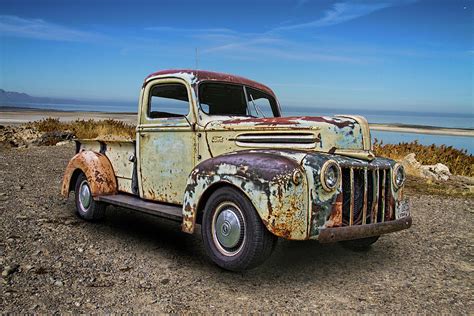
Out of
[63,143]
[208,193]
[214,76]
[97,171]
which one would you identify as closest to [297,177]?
[208,193]

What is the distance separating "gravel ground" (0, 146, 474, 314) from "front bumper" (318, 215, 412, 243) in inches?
18.7

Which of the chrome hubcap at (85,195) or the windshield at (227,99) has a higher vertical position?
the windshield at (227,99)

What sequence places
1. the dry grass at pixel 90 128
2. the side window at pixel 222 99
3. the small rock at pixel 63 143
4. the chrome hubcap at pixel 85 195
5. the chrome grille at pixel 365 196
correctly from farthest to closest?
the dry grass at pixel 90 128 < the small rock at pixel 63 143 < the chrome hubcap at pixel 85 195 < the side window at pixel 222 99 < the chrome grille at pixel 365 196

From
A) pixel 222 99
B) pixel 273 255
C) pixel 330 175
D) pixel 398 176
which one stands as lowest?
pixel 273 255

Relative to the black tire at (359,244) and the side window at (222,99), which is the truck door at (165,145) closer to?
the side window at (222,99)

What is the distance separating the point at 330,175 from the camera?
3.70 metres

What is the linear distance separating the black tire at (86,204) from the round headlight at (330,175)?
3.28 meters

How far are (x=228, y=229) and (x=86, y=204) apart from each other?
281 cm

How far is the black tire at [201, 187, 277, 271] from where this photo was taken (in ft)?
12.1

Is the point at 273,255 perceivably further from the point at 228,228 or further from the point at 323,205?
the point at 323,205

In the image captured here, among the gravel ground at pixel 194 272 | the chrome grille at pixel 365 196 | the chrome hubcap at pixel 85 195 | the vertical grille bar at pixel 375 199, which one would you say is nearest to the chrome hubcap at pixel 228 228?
the gravel ground at pixel 194 272

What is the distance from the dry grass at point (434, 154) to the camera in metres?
12.2

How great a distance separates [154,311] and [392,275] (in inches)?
91.4

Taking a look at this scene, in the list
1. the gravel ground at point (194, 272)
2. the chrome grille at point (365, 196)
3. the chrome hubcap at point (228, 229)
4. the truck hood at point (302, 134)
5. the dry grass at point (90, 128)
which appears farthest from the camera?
Result: the dry grass at point (90, 128)
